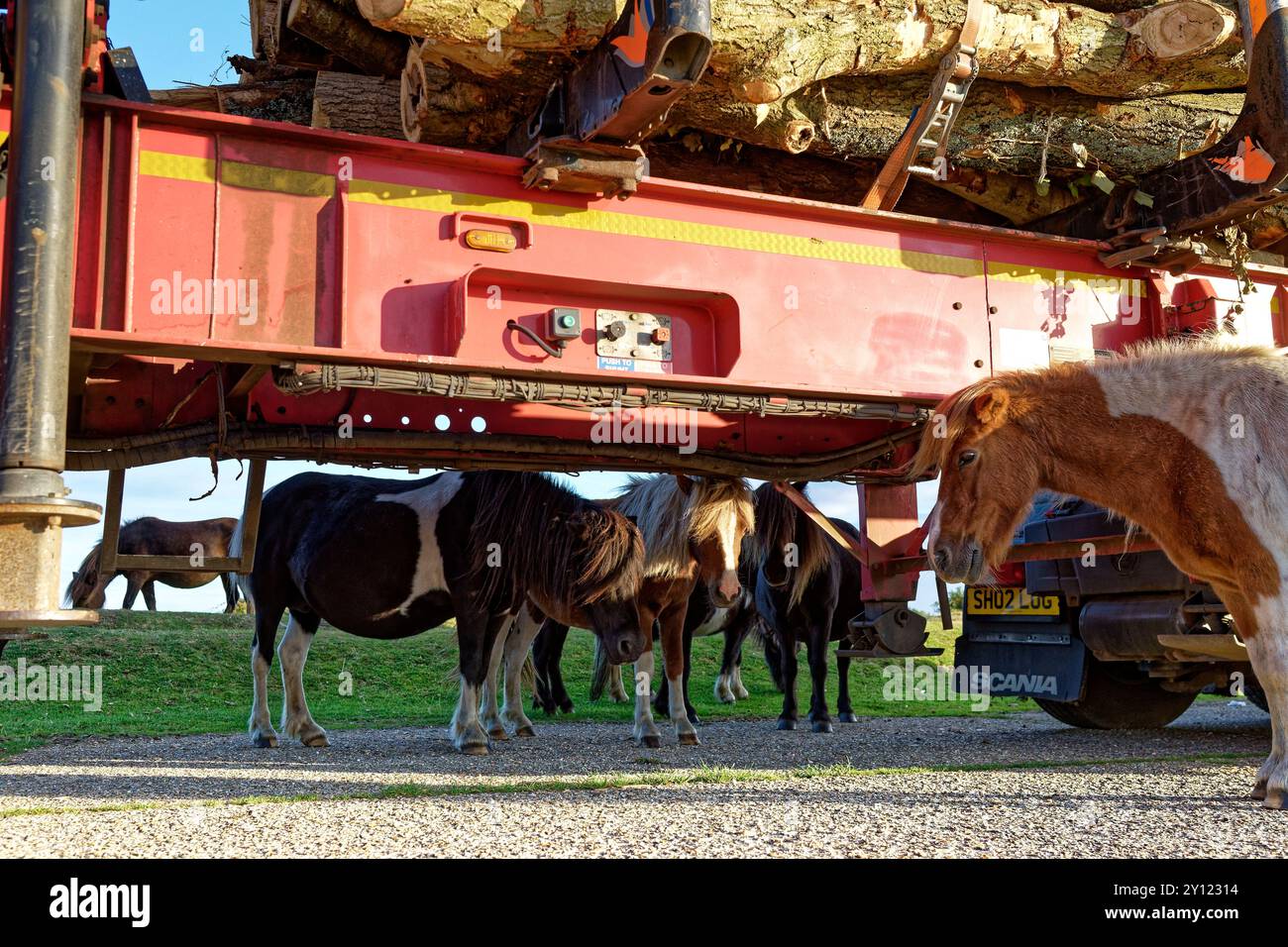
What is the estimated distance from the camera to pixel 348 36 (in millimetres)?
5090

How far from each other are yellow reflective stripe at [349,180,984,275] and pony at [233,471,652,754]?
2911 mm

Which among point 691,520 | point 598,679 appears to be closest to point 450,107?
point 691,520

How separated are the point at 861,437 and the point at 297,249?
3.18 metres

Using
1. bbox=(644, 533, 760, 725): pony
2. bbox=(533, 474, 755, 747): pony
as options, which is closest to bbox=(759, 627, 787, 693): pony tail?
bbox=(644, 533, 760, 725): pony

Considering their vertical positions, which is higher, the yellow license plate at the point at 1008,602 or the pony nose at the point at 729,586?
the pony nose at the point at 729,586

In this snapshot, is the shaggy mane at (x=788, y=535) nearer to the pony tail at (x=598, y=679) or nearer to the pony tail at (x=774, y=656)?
the pony tail at (x=598, y=679)

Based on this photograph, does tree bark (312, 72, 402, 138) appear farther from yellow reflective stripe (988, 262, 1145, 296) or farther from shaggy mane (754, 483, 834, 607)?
shaggy mane (754, 483, 834, 607)

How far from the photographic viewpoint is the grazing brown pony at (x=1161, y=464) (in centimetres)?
438

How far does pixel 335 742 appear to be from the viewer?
7.87m

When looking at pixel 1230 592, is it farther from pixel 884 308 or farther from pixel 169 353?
pixel 169 353

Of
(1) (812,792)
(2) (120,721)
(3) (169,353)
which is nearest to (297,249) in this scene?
(3) (169,353)

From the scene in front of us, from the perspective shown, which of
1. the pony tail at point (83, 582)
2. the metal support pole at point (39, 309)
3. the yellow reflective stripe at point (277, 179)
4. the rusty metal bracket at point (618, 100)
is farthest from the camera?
the pony tail at point (83, 582)

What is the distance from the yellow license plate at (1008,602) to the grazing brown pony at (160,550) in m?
11.0

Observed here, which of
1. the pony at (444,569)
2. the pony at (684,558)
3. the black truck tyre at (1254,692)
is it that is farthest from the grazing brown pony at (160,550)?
the black truck tyre at (1254,692)
